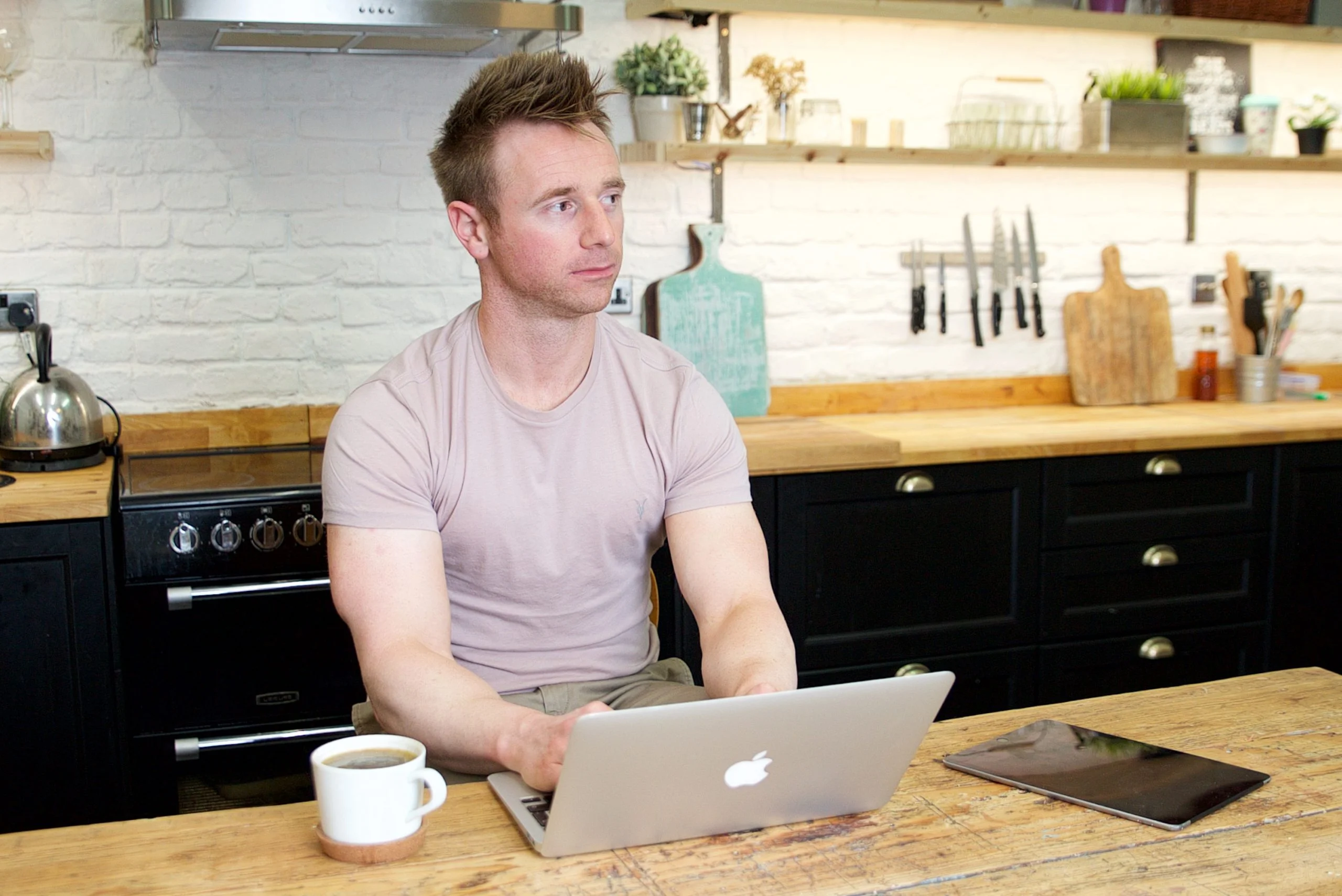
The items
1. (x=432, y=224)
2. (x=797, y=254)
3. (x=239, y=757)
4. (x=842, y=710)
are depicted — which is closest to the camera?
(x=842, y=710)

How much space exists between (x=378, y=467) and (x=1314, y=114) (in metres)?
3.15

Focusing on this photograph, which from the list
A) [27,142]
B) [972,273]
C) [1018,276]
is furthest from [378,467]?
[1018,276]

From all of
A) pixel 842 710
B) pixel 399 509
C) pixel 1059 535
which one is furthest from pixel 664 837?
pixel 1059 535

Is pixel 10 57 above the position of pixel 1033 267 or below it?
above

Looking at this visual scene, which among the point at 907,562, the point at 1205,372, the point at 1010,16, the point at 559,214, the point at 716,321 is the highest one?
the point at 1010,16

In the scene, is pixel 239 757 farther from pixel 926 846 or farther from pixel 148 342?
pixel 926 846

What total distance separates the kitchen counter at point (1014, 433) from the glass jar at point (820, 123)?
67 centimetres

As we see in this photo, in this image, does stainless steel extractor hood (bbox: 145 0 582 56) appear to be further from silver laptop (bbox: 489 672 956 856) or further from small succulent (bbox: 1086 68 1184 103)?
silver laptop (bbox: 489 672 956 856)

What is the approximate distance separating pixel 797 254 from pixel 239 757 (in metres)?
1.77

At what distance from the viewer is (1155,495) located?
307 cm

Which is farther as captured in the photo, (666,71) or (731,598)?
(666,71)

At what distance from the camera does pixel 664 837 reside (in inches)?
45.5

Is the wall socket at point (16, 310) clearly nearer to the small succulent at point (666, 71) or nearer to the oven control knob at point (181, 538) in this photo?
the oven control knob at point (181, 538)

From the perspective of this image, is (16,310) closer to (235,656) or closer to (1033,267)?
(235,656)
